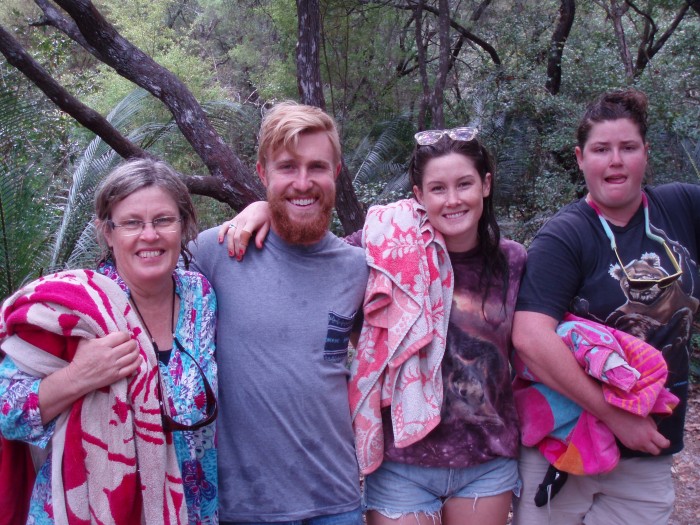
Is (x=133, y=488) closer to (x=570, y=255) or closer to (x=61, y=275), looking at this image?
(x=61, y=275)

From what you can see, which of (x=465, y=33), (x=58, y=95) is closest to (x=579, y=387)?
(x=58, y=95)

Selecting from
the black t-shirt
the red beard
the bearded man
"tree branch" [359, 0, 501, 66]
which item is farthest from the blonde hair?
"tree branch" [359, 0, 501, 66]

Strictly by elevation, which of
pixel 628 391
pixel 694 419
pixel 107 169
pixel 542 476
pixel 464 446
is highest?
pixel 107 169

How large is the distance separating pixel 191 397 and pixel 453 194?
3.83ft

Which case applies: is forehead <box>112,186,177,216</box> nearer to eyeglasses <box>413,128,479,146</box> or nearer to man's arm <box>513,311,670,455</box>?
eyeglasses <box>413,128,479,146</box>

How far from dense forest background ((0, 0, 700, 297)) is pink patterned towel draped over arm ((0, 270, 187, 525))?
2783mm

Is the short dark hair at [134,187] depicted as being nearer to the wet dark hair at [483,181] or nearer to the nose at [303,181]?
the nose at [303,181]

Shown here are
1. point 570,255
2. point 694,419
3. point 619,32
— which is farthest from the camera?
point 619,32

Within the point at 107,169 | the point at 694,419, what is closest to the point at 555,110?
the point at 694,419

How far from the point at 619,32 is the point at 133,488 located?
8478mm

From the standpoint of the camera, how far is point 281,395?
222 cm

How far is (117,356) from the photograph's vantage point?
1.86 m

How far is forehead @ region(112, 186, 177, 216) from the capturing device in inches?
81.4

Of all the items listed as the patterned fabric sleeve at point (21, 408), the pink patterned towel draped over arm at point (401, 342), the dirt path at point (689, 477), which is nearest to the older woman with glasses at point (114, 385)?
the patterned fabric sleeve at point (21, 408)
